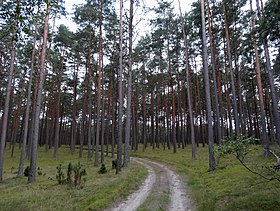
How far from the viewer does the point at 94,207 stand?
641cm

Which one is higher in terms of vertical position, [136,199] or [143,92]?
[143,92]

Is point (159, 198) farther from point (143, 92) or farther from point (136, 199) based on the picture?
point (143, 92)

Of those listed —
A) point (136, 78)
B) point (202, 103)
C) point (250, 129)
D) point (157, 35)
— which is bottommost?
point (250, 129)

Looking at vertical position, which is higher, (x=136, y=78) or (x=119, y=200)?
(x=136, y=78)

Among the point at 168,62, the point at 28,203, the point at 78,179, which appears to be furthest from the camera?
the point at 168,62

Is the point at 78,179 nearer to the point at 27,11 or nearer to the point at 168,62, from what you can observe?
the point at 27,11

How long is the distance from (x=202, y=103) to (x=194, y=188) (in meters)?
28.6

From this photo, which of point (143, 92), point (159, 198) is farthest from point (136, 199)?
point (143, 92)

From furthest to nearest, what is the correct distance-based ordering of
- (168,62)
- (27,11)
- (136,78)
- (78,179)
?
1. (136,78)
2. (168,62)
3. (78,179)
4. (27,11)

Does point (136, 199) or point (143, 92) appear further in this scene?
point (143, 92)

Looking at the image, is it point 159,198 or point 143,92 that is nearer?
point 159,198

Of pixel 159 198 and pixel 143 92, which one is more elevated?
pixel 143 92

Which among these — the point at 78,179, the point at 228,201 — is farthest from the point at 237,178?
the point at 78,179

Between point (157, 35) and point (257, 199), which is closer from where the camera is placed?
point (257, 199)
